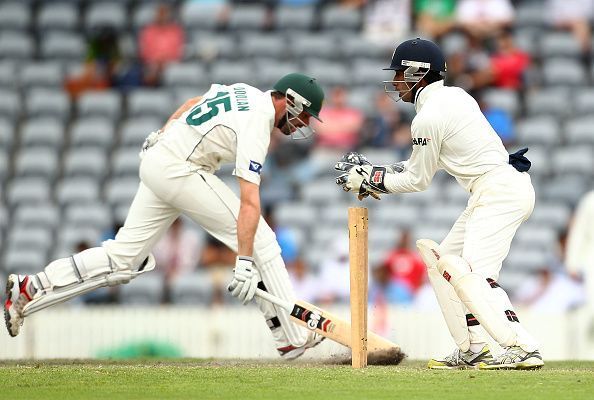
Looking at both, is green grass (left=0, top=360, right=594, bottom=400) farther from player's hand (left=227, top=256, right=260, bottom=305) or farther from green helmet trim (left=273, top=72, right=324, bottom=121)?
green helmet trim (left=273, top=72, right=324, bottom=121)

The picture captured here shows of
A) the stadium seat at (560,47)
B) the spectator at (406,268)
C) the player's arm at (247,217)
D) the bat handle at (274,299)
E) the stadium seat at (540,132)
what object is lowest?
the spectator at (406,268)

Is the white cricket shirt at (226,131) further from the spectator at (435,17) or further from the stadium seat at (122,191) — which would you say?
the spectator at (435,17)

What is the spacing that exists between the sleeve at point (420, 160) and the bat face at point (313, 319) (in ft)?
2.95

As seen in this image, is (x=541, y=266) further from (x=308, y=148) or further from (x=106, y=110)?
(x=106, y=110)

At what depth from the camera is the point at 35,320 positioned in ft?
37.5

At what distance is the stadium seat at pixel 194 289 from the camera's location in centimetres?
1261

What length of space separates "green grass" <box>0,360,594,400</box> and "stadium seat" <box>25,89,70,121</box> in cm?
741

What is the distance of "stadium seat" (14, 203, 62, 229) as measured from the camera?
1372 cm

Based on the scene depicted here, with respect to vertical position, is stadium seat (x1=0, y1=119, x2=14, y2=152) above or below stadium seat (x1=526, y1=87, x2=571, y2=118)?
below

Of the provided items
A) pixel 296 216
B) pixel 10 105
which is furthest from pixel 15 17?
pixel 296 216

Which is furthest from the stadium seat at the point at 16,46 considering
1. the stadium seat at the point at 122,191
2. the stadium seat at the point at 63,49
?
the stadium seat at the point at 122,191

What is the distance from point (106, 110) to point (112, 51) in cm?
91

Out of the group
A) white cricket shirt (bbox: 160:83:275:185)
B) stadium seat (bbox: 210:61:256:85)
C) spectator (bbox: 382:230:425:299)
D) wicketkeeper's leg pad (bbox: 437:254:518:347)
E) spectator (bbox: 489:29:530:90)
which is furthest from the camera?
stadium seat (bbox: 210:61:256:85)

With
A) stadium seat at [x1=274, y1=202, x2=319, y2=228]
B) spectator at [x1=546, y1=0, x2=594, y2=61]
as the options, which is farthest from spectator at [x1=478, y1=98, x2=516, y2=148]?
stadium seat at [x1=274, y1=202, x2=319, y2=228]
